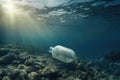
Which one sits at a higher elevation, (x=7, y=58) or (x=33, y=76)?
(x=7, y=58)

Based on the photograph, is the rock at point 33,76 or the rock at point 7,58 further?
the rock at point 7,58

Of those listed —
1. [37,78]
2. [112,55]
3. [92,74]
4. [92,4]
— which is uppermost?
[92,4]

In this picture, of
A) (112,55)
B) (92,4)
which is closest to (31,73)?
(112,55)

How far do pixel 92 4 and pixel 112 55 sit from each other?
22.2 ft

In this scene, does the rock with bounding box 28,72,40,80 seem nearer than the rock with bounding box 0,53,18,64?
Yes

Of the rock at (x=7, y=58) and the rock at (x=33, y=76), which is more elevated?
the rock at (x=7, y=58)

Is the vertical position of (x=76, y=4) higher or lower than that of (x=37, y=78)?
higher

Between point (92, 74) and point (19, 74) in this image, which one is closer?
point (19, 74)

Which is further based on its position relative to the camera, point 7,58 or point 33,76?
point 7,58

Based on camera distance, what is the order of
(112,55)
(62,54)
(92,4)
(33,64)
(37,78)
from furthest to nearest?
(92,4), (112,55), (33,64), (37,78), (62,54)

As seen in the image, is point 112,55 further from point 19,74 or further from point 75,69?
point 19,74

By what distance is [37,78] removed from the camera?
8789 mm

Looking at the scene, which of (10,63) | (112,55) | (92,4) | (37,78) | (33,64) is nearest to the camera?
(37,78)

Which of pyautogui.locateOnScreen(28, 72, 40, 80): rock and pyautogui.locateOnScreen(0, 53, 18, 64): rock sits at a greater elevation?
pyautogui.locateOnScreen(0, 53, 18, 64): rock
